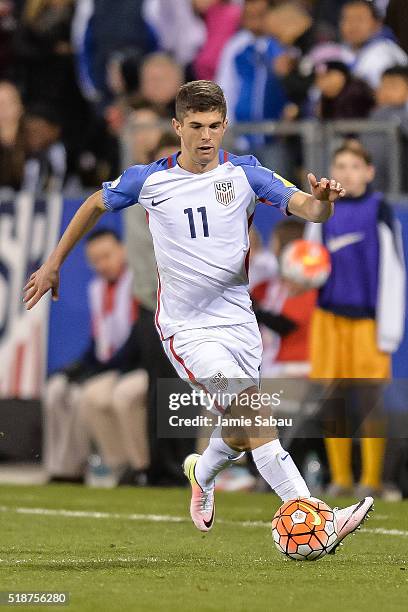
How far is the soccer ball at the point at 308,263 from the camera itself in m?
12.1

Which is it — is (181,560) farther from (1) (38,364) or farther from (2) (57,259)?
(1) (38,364)

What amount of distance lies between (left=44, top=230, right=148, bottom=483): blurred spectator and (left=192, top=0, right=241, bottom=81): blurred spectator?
2536mm

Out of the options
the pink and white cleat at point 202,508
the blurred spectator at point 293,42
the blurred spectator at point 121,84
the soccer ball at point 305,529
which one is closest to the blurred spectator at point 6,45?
the blurred spectator at point 121,84

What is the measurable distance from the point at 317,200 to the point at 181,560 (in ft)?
6.35

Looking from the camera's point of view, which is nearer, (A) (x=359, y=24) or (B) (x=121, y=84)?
(A) (x=359, y=24)

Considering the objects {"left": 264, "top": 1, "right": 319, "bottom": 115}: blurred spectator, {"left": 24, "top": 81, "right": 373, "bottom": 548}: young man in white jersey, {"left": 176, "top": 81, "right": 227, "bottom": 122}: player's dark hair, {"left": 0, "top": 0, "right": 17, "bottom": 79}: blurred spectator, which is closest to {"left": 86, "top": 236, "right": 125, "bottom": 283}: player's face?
{"left": 264, "top": 1, "right": 319, "bottom": 115}: blurred spectator

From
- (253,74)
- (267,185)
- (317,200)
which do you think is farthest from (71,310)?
(317,200)

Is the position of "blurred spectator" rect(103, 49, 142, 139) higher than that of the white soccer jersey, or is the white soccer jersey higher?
"blurred spectator" rect(103, 49, 142, 139)

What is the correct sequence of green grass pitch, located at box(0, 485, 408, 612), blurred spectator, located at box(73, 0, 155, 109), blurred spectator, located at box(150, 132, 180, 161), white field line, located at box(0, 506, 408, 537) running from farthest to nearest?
blurred spectator, located at box(73, 0, 155, 109) → blurred spectator, located at box(150, 132, 180, 161) → white field line, located at box(0, 506, 408, 537) → green grass pitch, located at box(0, 485, 408, 612)

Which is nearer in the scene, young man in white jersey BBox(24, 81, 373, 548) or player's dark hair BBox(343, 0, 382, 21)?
young man in white jersey BBox(24, 81, 373, 548)

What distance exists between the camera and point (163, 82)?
14688mm

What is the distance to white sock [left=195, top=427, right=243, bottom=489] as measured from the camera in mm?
8023

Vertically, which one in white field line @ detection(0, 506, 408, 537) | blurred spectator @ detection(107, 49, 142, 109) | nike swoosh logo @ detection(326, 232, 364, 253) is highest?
blurred spectator @ detection(107, 49, 142, 109)

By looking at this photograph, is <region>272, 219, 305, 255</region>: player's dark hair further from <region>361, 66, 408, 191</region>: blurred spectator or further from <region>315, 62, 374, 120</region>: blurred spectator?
<region>315, 62, 374, 120</region>: blurred spectator
